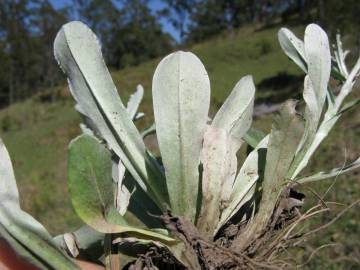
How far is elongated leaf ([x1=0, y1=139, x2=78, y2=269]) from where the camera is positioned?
23.2 inches

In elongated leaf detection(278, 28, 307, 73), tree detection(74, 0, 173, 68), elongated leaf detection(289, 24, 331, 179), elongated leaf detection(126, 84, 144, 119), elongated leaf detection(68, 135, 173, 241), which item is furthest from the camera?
tree detection(74, 0, 173, 68)

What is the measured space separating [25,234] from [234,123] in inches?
11.4

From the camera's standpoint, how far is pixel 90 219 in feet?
1.99

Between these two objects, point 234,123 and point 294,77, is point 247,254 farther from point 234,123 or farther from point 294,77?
point 294,77

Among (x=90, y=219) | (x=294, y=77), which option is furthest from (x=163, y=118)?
(x=294, y=77)

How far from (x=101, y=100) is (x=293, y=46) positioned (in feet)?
1.12

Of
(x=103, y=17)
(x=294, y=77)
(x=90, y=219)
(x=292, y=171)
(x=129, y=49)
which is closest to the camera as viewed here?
(x=90, y=219)

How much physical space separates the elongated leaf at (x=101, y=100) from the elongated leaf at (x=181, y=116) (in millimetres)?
38

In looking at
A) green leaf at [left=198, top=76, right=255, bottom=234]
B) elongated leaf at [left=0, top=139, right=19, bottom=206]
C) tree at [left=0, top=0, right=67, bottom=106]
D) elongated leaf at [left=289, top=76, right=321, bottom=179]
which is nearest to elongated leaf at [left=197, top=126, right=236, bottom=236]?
green leaf at [left=198, top=76, right=255, bottom=234]

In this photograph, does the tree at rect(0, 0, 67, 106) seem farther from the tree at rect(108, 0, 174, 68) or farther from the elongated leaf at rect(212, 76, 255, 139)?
the elongated leaf at rect(212, 76, 255, 139)

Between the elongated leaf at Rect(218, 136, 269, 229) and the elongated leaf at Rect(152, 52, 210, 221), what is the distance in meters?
0.06

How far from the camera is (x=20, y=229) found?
61 cm

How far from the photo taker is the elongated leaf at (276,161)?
2.17ft

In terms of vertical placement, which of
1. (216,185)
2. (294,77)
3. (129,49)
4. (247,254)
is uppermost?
(216,185)
